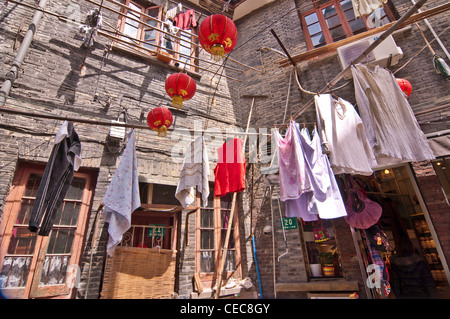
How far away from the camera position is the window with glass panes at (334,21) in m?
6.28

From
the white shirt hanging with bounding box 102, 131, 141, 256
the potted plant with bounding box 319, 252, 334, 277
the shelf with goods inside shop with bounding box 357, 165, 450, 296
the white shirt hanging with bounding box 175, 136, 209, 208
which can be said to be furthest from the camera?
the shelf with goods inside shop with bounding box 357, 165, 450, 296

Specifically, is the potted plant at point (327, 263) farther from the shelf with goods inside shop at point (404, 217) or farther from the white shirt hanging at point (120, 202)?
the white shirt hanging at point (120, 202)

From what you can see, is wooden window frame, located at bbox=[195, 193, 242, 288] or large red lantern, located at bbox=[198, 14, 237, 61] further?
wooden window frame, located at bbox=[195, 193, 242, 288]

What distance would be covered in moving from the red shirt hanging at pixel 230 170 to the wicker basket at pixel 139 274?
1689 millimetres

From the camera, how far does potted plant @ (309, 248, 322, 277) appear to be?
4.96 m

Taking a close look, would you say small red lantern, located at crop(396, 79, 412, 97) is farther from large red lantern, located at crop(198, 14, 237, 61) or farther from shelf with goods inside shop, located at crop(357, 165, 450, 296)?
large red lantern, located at crop(198, 14, 237, 61)

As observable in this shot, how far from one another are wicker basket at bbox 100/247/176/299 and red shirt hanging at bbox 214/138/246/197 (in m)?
1.69

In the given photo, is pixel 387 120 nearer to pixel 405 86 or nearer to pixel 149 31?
pixel 405 86

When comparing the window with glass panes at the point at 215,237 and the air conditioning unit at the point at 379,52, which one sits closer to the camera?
the window with glass panes at the point at 215,237

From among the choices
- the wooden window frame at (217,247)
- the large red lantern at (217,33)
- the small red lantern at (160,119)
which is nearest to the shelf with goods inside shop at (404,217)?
the wooden window frame at (217,247)

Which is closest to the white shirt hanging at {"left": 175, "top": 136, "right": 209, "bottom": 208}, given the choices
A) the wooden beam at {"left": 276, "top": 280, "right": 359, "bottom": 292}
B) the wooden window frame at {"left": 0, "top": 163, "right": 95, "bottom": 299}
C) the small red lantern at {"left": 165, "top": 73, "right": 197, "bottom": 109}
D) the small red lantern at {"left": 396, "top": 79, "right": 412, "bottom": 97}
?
the small red lantern at {"left": 165, "top": 73, "right": 197, "bottom": 109}

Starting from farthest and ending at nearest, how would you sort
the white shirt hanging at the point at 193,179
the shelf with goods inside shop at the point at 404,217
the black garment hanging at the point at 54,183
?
the shelf with goods inside shop at the point at 404,217, the white shirt hanging at the point at 193,179, the black garment hanging at the point at 54,183
